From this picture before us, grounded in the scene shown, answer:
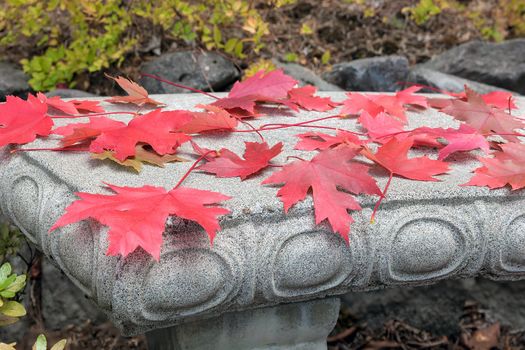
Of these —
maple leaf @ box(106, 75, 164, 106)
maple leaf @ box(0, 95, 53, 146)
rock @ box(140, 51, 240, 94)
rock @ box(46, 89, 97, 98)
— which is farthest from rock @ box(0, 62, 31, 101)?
maple leaf @ box(0, 95, 53, 146)

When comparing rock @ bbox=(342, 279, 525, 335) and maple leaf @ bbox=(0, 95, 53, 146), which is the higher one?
maple leaf @ bbox=(0, 95, 53, 146)

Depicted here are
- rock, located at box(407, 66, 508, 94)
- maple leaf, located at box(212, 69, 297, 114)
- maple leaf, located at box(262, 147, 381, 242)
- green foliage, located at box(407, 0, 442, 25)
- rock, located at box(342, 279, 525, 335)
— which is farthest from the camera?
green foliage, located at box(407, 0, 442, 25)

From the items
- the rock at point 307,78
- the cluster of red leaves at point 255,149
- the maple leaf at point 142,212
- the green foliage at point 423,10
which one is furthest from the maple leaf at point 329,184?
the green foliage at point 423,10

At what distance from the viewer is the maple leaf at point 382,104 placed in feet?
4.39

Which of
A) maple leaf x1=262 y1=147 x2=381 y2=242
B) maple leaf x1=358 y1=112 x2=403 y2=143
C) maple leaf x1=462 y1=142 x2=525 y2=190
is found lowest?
maple leaf x1=358 y1=112 x2=403 y2=143

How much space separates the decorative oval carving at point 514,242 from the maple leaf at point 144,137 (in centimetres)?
52

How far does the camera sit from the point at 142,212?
0.75 meters

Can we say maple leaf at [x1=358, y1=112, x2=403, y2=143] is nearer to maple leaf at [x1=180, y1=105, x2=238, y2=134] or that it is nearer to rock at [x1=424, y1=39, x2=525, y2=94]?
maple leaf at [x1=180, y1=105, x2=238, y2=134]

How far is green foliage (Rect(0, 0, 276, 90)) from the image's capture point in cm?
228

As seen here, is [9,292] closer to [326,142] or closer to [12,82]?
[326,142]

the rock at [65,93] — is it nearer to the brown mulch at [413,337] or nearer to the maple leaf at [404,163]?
the brown mulch at [413,337]

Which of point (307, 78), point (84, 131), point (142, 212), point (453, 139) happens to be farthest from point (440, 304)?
point (142, 212)

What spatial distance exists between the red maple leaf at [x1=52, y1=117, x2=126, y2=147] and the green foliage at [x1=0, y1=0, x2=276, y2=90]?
123 centimetres

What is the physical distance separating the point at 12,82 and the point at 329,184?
1.69 metres
